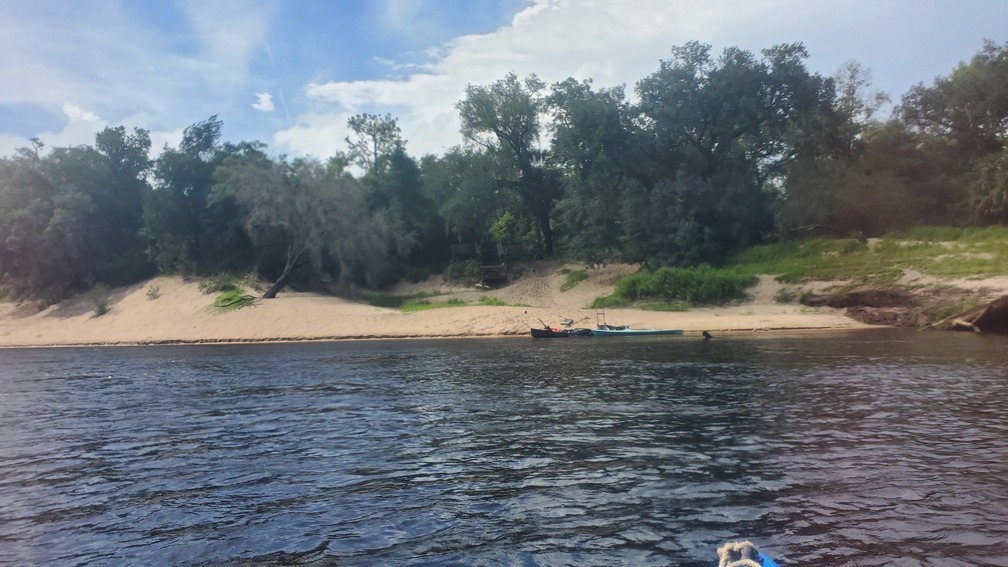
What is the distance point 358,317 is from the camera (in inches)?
1671

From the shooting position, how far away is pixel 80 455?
43.7ft

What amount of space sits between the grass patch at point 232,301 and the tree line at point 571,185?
8.61ft

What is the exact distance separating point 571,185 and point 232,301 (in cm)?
2539

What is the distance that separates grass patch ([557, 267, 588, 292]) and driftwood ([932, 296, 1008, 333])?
25477 millimetres

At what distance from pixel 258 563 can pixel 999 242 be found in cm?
3891

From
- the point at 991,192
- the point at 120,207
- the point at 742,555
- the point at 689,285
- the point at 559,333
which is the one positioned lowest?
the point at 742,555

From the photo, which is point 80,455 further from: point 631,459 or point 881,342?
point 881,342

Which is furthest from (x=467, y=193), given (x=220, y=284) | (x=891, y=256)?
(x=891, y=256)

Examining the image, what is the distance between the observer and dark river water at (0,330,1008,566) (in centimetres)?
817

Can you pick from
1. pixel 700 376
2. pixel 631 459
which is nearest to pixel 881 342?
pixel 700 376

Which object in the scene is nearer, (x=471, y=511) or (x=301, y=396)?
(x=471, y=511)

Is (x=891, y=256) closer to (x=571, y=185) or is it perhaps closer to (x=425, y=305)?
(x=571, y=185)

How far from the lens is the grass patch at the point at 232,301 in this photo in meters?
46.2

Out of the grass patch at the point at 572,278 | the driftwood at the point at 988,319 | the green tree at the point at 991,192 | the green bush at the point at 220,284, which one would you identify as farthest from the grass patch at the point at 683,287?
the green bush at the point at 220,284
